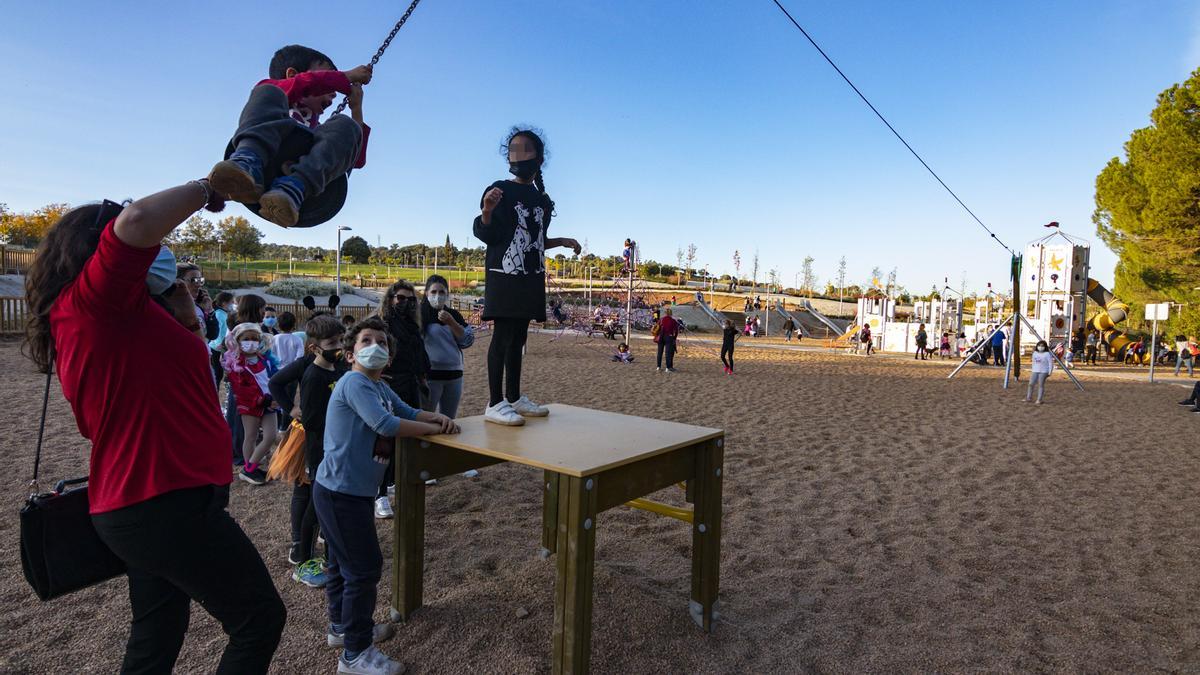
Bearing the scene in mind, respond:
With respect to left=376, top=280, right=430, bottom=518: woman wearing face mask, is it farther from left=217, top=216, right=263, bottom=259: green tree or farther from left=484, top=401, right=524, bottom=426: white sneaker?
left=217, top=216, right=263, bottom=259: green tree

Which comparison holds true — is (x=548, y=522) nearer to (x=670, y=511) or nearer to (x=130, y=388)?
(x=670, y=511)

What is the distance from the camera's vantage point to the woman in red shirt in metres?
1.57

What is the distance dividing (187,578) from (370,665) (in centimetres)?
128

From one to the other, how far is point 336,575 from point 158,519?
142 centimetres

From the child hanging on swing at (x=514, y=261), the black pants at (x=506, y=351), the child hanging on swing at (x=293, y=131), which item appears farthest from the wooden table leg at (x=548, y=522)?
the child hanging on swing at (x=293, y=131)

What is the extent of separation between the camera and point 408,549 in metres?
3.23

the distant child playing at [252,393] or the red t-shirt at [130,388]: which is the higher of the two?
the red t-shirt at [130,388]

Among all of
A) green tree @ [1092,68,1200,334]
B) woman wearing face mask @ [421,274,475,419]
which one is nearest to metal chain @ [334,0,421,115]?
woman wearing face mask @ [421,274,475,419]

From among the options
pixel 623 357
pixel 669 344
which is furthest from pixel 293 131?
pixel 623 357

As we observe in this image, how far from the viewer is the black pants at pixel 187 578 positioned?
1664mm

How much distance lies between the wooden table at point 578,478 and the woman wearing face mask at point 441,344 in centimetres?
178

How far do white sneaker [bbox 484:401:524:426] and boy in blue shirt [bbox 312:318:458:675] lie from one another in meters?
0.53

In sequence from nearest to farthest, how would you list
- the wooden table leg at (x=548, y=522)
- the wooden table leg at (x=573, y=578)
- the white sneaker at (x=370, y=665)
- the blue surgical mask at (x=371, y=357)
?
the wooden table leg at (x=573, y=578) → the white sneaker at (x=370, y=665) → the blue surgical mask at (x=371, y=357) → the wooden table leg at (x=548, y=522)

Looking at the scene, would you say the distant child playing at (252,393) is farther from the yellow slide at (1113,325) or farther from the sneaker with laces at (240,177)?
the yellow slide at (1113,325)
